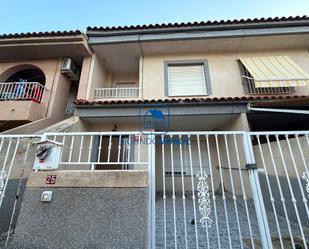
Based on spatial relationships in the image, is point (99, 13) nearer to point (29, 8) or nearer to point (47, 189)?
point (29, 8)

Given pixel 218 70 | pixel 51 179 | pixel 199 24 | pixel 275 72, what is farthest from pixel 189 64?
pixel 51 179

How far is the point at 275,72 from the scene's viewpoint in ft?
22.6

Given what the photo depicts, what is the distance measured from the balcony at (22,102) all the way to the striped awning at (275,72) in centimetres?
993

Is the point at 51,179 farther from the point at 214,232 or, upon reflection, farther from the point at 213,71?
the point at 213,71

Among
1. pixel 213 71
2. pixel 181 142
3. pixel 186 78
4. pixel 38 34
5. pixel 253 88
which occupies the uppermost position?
pixel 38 34

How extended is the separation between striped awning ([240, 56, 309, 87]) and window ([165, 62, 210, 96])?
6.71 feet

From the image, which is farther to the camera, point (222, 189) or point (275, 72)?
point (275, 72)

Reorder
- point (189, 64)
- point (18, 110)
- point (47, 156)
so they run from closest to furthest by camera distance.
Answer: point (47, 156), point (18, 110), point (189, 64)

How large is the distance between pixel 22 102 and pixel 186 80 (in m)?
7.86

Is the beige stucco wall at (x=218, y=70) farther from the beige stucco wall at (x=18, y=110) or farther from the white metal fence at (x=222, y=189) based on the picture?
the beige stucco wall at (x=18, y=110)

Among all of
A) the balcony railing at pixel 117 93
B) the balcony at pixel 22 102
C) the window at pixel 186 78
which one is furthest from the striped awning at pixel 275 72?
the balcony at pixel 22 102

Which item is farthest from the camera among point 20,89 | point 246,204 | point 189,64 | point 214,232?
point 189,64

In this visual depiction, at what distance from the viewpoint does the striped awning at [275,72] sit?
6.48 meters

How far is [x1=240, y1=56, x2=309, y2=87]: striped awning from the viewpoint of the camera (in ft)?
21.3
